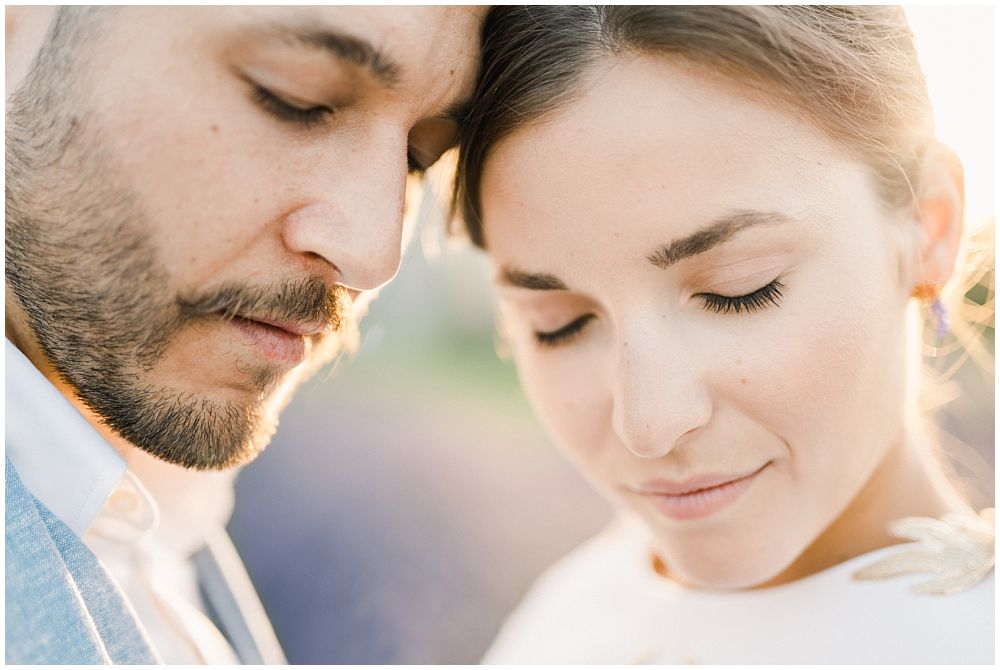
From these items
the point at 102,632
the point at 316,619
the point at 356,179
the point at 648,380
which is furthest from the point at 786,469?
the point at 316,619

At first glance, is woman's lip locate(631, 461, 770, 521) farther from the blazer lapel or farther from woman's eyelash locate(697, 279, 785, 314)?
the blazer lapel

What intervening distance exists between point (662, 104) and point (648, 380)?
0.47 metres

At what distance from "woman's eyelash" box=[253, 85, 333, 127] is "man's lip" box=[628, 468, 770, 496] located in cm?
94

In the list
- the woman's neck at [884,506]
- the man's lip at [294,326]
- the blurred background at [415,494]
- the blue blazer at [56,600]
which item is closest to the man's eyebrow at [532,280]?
the man's lip at [294,326]

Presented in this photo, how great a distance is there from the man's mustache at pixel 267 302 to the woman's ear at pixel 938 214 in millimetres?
1154

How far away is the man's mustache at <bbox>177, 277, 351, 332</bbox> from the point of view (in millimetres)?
1508

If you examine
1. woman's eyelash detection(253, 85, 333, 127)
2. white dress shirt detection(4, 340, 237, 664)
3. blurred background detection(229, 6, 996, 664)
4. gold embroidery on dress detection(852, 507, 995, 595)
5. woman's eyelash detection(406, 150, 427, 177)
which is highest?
woman's eyelash detection(253, 85, 333, 127)

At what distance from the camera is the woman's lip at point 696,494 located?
1.57 metres

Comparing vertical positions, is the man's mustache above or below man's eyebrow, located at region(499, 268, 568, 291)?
below

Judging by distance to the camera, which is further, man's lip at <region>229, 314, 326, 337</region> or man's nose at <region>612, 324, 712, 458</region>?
man's lip at <region>229, 314, 326, 337</region>

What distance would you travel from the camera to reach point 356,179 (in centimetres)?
145

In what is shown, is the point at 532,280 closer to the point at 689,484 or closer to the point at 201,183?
the point at 689,484

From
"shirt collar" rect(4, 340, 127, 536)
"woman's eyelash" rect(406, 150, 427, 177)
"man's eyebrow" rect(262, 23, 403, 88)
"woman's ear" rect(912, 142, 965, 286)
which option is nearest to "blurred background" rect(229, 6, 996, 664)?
"woman's eyelash" rect(406, 150, 427, 177)

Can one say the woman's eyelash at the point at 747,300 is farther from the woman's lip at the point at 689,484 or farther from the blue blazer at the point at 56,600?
the blue blazer at the point at 56,600
